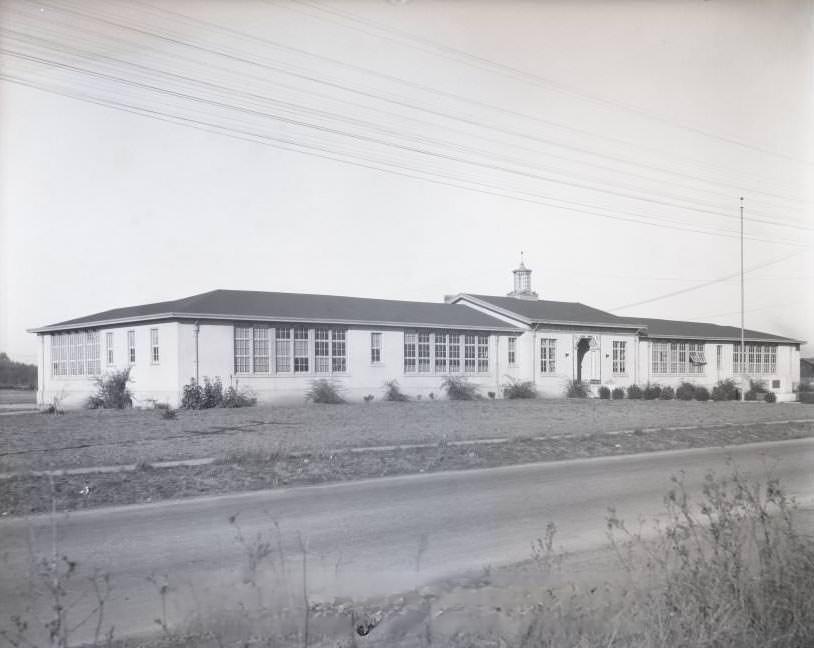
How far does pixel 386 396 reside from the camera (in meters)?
30.7

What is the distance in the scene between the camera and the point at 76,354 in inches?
1223

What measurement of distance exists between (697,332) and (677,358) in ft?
8.04

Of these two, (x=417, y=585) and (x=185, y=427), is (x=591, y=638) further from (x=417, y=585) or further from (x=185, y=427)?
(x=185, y=427)

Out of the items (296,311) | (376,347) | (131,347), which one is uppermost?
(296,311)

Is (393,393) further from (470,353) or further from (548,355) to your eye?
(548,355)

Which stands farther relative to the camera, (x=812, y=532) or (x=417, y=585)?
(x=812, y=532)

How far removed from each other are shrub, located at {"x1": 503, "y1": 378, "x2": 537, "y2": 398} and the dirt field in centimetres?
497

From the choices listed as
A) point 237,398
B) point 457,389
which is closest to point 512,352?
point 457,389

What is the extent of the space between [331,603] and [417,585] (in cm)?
77

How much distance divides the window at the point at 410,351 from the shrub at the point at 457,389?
1.61m

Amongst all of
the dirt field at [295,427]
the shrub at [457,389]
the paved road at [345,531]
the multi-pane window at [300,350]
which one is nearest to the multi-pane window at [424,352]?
the shrub at [457,389]

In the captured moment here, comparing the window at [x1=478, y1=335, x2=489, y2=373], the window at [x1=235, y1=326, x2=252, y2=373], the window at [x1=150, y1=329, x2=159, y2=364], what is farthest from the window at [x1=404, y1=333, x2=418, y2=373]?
the window at [x1=150, y1=329, x2=159, y2=364]

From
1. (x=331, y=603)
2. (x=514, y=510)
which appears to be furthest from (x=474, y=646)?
(x=514, y=510)

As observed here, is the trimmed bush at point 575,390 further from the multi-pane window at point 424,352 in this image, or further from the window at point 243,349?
the window at point 243,349
